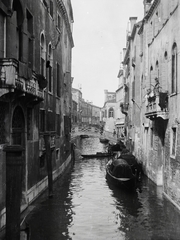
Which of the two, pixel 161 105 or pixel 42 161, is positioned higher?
pixel 161 105

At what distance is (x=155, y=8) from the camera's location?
17.9 m

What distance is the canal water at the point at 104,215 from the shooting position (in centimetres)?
1018

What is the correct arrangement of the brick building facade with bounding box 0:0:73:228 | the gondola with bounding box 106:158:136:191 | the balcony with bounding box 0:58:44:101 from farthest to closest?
the gondola with bounding box 106:158:136:191, the brick building facade with bounding box 0:0:73:228, the balcony with bounding box 0:58:44:101

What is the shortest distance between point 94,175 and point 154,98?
9.52m

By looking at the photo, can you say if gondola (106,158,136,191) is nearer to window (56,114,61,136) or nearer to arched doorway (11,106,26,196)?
window (56,114,61,136)

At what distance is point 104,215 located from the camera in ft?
40.5

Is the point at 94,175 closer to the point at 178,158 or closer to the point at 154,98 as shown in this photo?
the point at 154,98

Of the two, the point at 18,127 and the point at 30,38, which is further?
the point at 30,38

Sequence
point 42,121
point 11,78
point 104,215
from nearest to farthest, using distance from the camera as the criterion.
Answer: point 11,78 < point 104,215 < point 42,121

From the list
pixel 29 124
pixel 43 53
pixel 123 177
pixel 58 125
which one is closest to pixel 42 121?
pixel 29 124

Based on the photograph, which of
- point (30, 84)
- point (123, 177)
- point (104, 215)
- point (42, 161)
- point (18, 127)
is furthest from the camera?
point (123, 177)

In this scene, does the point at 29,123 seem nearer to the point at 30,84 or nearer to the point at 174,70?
the point at 30,84

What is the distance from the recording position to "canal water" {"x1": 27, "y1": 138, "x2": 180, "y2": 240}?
1018cm

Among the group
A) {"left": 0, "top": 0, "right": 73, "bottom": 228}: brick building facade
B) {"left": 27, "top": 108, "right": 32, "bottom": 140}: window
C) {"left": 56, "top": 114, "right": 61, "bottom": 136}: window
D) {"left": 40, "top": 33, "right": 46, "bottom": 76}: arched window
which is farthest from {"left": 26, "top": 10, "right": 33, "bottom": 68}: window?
{"left": 56, "top": 114, "right": 61, "bottom": 136}: window
